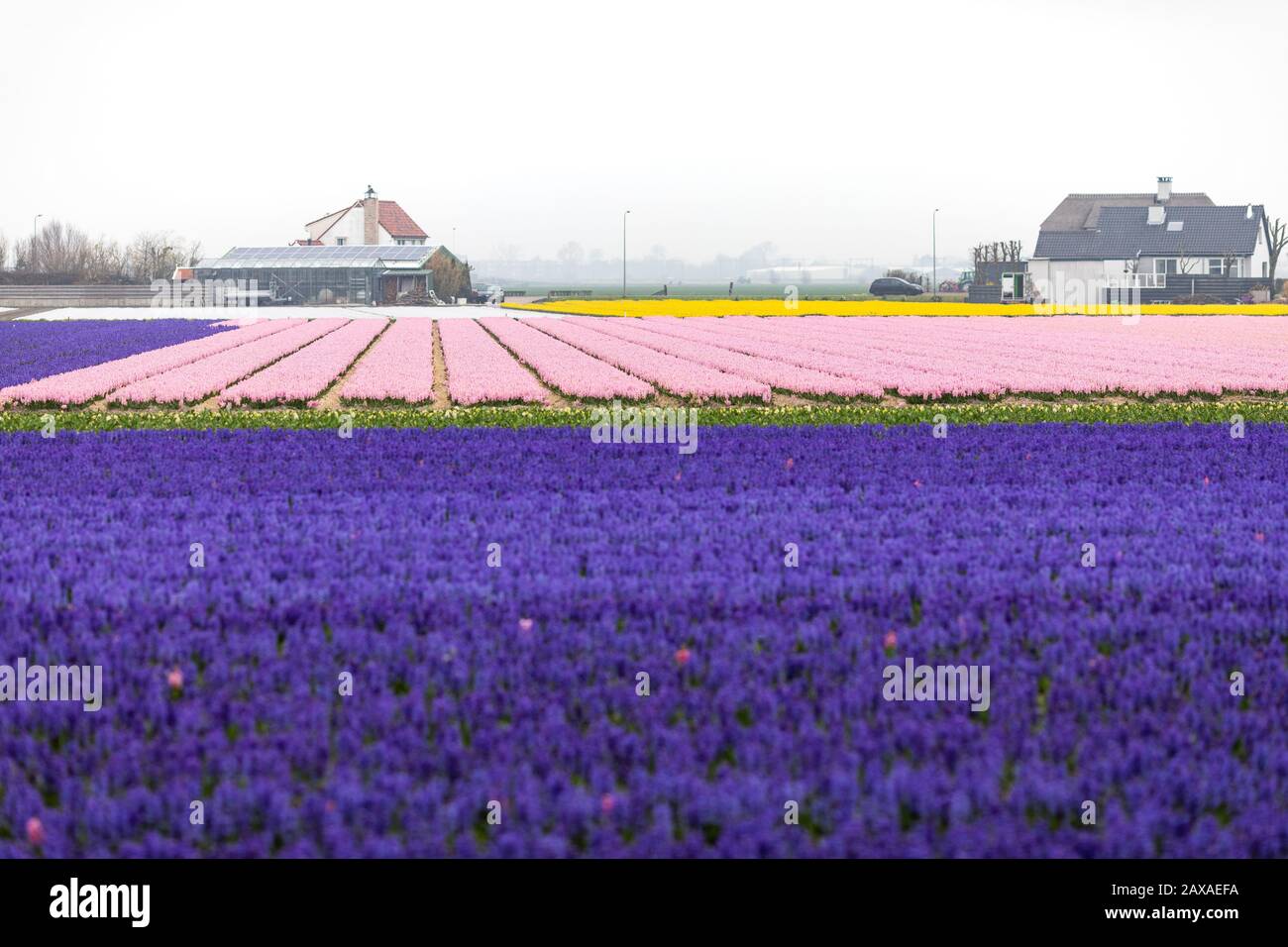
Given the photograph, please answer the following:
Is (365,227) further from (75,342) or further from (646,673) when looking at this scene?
(646,673)

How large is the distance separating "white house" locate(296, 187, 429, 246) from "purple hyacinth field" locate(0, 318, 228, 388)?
66.9 meters

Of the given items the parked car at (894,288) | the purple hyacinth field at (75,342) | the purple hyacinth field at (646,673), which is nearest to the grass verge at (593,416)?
the purple hyacinth field at (646,673)

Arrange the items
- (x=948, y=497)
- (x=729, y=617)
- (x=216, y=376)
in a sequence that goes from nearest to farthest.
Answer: (x=729, y=617) < (x=948, y=497) < (x=216, y=376)

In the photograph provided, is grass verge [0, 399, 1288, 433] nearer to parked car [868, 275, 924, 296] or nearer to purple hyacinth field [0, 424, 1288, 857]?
purple hyacinth field [0, 424, 1288, 857]

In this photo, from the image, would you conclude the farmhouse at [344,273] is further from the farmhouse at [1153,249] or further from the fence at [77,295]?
the farmhouse at [1153,249]

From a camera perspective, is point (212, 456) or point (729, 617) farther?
point (212, 456)

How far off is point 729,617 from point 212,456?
9213 mm

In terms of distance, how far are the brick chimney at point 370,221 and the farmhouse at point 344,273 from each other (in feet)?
62.2

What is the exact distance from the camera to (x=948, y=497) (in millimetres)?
11906

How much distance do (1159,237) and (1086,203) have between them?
16.3 m

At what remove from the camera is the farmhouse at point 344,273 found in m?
99.4

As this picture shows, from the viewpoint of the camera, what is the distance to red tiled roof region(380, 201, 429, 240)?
132500 millimetres
